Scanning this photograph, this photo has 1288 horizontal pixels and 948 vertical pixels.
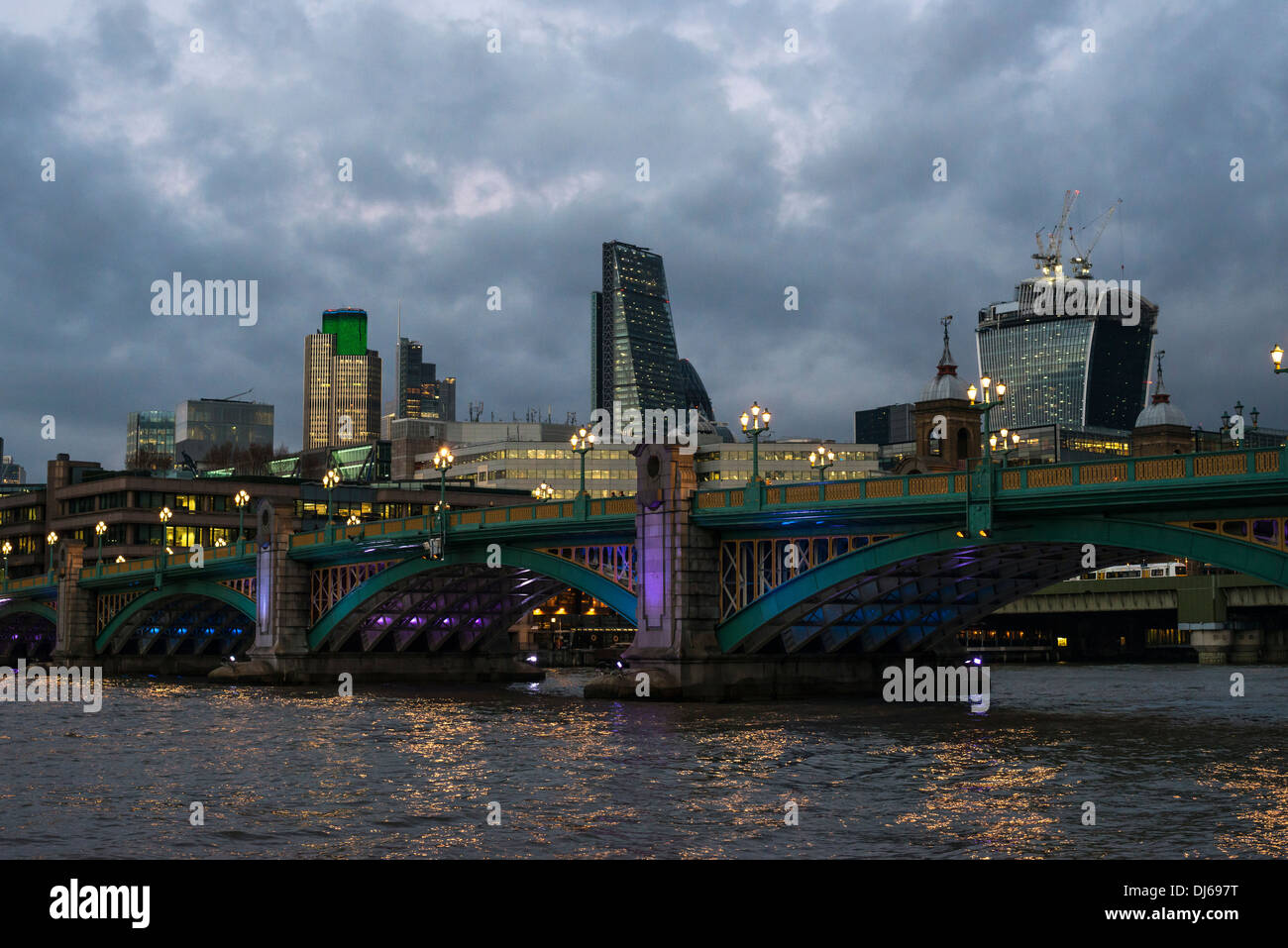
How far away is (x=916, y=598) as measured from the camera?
2687 inches

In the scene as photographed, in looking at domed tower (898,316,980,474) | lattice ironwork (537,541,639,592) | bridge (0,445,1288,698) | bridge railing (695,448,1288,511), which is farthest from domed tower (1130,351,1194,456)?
bridge railing (695,448,1288,511)

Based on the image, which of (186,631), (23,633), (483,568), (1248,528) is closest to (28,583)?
(23,633)

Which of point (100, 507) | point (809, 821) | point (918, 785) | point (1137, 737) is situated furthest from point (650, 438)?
point (100, 507)

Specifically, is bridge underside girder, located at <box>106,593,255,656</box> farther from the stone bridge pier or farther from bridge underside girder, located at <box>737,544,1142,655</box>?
bridge underside girder, located at <box>737,544,1142,655</box>

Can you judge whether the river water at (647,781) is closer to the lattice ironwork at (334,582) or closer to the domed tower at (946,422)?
the lattice ironwork at (334,582)

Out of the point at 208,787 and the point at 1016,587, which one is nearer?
the point at 208,787

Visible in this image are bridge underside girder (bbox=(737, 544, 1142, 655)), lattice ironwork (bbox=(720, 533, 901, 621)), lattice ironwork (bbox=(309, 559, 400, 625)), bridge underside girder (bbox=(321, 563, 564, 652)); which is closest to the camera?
bridge underside girder (bbox=(737, 544, 1142, 655))

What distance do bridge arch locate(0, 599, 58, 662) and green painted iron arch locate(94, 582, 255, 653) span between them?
21812 millimetres

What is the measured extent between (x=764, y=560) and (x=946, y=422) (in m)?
123

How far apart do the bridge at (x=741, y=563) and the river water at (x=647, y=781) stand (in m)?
3.91

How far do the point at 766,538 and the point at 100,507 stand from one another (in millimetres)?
122189

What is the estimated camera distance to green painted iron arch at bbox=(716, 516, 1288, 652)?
158ft
